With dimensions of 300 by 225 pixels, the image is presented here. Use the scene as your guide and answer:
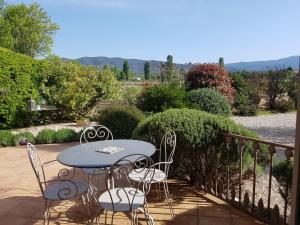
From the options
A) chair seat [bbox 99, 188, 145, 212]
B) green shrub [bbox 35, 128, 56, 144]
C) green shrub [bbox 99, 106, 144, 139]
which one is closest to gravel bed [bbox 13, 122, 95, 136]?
green shrub [bbox 35, 128, 56, 144]

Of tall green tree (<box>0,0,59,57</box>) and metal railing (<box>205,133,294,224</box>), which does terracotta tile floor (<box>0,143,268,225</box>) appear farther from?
tall green tree (<box>0,0,59,57</box>)

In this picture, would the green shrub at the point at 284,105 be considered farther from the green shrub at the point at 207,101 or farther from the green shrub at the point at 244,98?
the green shrub at the point at 207,101

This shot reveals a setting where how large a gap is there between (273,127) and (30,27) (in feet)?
67.9

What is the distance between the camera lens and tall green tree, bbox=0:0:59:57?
23859 mm

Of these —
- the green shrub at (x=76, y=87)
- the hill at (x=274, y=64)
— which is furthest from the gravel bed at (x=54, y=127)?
the hill at (x=274, y=64)

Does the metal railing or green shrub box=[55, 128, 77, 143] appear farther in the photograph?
green shrub box=[55, 128, 77, 143]

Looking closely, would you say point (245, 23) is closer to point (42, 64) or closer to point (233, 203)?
point (233, 203)

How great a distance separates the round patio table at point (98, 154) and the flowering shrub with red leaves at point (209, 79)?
7924 mm

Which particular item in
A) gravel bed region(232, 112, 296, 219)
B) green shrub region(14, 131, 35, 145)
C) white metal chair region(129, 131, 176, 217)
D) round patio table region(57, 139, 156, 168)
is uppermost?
round patio table region(57, 139, 156, 168)

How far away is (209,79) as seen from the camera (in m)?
11.1

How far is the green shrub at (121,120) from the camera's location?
21.8 ft

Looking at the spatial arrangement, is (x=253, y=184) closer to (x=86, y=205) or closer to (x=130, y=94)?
(x=86, y=205)

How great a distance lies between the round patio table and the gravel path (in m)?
5.64

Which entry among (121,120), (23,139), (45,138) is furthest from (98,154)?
(23,139)
